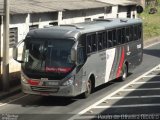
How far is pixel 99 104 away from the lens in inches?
637

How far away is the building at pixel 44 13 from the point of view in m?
20.6

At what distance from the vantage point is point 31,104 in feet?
54.1

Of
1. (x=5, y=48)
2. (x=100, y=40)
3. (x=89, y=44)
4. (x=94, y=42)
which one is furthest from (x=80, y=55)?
(x=5, y=48)

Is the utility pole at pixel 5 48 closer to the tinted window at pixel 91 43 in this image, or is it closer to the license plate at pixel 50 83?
the license plate at pixel 50 83

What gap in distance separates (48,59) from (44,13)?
747 centimetres

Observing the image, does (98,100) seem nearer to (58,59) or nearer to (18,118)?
(58,59)

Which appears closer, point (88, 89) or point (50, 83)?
point (50, 83)

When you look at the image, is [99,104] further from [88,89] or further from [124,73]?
[124,73]

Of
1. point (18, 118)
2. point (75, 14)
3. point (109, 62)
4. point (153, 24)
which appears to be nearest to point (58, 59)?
point (18, 118)

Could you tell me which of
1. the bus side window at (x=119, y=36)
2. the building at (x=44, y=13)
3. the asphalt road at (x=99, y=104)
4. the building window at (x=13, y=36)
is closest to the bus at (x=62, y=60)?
the asphalt road at (x=99, y=104)

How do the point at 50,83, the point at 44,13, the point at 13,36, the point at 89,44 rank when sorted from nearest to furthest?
the point at 50,83 < the point at 89,44 < the point at 13,36 < the point at 44,13

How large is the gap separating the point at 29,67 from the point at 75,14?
38.1 ft

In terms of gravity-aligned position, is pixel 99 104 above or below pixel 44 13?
below

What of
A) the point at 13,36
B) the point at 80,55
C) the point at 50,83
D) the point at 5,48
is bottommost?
the point at 50,83
